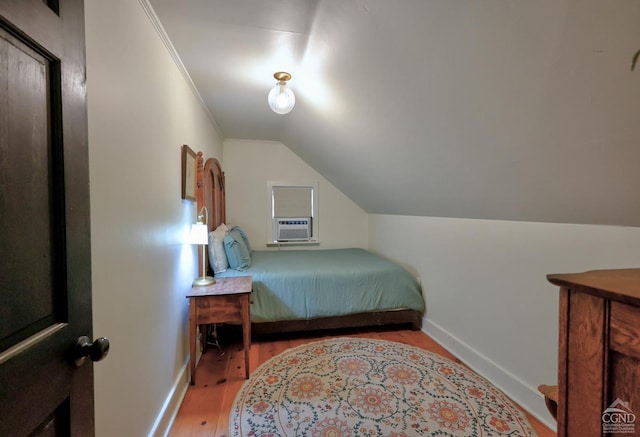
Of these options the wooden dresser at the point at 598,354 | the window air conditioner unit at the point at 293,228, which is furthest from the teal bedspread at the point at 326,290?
the wooden dresser at the point at 598,354

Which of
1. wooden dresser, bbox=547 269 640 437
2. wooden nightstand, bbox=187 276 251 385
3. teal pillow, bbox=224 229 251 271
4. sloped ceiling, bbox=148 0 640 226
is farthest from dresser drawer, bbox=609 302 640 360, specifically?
teal pillow, bbox=224 229 251 271

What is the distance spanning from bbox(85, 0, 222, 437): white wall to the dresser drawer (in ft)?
4.90

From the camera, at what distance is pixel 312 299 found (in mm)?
2648

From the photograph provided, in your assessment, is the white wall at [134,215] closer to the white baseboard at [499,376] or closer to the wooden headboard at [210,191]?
the wooden headboard at [210,191]

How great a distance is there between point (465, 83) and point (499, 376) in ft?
6.59

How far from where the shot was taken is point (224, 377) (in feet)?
6.87

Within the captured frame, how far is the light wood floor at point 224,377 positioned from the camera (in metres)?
1.62

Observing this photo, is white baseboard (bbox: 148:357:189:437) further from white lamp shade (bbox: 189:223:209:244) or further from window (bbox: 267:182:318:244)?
window (bbox: 267:182:318:244)

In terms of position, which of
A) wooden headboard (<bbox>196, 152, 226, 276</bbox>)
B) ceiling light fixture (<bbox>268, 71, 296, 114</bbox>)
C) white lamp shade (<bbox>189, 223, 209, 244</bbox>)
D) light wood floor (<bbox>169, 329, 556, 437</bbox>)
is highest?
ceiling light fixture (<bbox>268, 71, 296, 114</bbox>)

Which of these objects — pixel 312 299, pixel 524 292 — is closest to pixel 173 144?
pixel 312 299

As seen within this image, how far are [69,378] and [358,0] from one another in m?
1.68

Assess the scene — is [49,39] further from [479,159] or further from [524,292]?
[524,292]

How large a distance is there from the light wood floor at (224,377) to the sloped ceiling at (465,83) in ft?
4.32

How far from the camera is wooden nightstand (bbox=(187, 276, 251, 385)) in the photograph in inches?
77.5
